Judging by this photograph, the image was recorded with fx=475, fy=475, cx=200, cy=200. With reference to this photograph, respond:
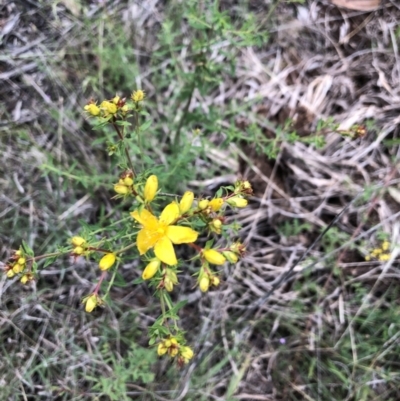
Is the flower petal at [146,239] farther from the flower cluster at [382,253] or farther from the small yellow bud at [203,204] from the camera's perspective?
the flower cluster at [382,253]

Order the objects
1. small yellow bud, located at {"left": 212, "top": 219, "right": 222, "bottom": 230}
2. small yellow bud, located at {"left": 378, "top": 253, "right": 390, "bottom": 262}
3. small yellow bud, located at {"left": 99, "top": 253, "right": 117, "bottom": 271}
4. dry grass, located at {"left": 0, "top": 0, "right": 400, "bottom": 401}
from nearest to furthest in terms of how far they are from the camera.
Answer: small yellow bud, located at {"left": 212, "top": 219, "right": 222, "bottom": 230} < small yellow bud, located at {"left": 99, "top": 253, "right": 117, "bottom": 271} < dry grass, located at {"left": 0, "top": 0, "right": 400, "bottom": 401} < small yellow bud, located at {"left": 378, "top": 253, "right": 390, "bottom": 262}

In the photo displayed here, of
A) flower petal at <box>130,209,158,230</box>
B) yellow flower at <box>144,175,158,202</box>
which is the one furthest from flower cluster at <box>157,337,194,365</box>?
yellow flower at <box>144,175,158,202</box>

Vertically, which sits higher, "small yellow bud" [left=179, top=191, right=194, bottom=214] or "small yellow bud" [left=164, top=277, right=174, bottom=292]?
"small yellow bud" [left=179, top=191, right=194, bottom=214]

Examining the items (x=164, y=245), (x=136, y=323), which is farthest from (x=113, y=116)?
(x=136, y=323)

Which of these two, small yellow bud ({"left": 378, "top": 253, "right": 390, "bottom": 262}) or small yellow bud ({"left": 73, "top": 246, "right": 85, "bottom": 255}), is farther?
small yellow bud ({"left": 378, "top": 253, "right": 390, "bottom": 262})

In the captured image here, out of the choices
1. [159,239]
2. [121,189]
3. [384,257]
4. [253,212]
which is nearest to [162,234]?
[159,239]

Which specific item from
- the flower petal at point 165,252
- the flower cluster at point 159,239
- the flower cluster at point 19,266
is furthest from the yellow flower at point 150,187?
the flower cluster at point 19,266

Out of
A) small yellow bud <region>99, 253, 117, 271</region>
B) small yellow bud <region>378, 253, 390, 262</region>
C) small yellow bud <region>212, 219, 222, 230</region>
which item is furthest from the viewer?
small yellow bud <region>378, 253, 390, 262</region>

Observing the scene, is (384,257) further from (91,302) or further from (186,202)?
(91,302)

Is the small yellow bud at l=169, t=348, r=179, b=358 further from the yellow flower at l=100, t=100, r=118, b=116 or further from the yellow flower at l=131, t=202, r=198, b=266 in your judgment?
the yellow flower at l=100, t=100, r=118, b=116
